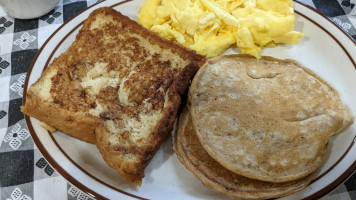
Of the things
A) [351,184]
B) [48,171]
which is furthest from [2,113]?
[351,184]

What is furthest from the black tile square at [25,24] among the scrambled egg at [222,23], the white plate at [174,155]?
the scrambled egg at [222,23]

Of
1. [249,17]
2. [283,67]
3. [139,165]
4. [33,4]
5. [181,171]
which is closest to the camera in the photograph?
[139,165]

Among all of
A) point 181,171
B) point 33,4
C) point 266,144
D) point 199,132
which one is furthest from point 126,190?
point 33,4

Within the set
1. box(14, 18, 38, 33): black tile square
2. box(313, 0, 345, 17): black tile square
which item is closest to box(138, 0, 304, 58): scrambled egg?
box(313, 0, 345, 17): black tile square

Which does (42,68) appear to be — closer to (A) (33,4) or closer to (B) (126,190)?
(A) (33,4)

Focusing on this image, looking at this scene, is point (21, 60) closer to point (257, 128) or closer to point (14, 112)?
point (14, 112)

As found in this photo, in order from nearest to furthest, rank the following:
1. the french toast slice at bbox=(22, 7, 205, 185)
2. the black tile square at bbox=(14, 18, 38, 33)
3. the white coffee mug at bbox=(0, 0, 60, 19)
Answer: the french toast slice at bbox=(22, 7, 205, 185)
the white coffee mug at bbox=(0, 0, 60, 19)
the black tile square at bbox=(14, 18, 38, 33)

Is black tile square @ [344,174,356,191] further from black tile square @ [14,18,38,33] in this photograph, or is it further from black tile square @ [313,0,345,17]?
black tile square @ [14,18,38,33]
